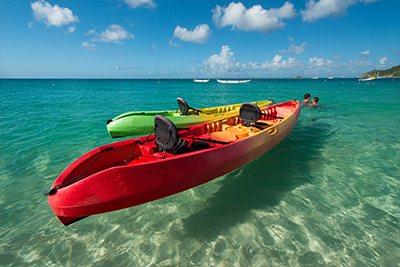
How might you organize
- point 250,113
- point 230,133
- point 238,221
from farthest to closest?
1. point 250,113
2. point 230,133
3. point 238,221

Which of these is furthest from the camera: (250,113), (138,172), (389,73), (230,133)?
(389,73)

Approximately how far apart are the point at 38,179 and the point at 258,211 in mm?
6654

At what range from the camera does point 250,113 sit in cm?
739

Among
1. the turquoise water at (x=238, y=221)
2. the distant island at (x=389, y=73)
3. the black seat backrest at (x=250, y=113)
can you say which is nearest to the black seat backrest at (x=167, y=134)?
the turquoise water at (x=238, y=221)

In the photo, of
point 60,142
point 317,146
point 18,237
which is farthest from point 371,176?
point 60,142

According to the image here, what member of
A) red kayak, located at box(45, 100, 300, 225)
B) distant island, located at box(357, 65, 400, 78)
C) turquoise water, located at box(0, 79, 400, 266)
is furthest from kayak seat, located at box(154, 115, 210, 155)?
distant island, located at box(357, 65, 400, 78)

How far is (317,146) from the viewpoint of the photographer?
8.51 meters

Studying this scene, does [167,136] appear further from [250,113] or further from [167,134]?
[250,113]

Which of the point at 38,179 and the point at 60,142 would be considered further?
the point at 60,142

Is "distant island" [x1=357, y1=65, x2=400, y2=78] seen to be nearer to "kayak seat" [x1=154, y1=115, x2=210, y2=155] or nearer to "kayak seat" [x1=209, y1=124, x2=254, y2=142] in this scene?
"kayak seat" [x1=209, y1=124, x2=254, y2=142]

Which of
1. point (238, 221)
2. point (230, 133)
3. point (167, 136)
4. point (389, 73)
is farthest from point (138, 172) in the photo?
point (389, 73)

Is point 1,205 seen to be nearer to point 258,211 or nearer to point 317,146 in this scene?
point 258,211

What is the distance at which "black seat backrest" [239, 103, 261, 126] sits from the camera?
7.16m

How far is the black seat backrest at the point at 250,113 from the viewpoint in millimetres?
7156
